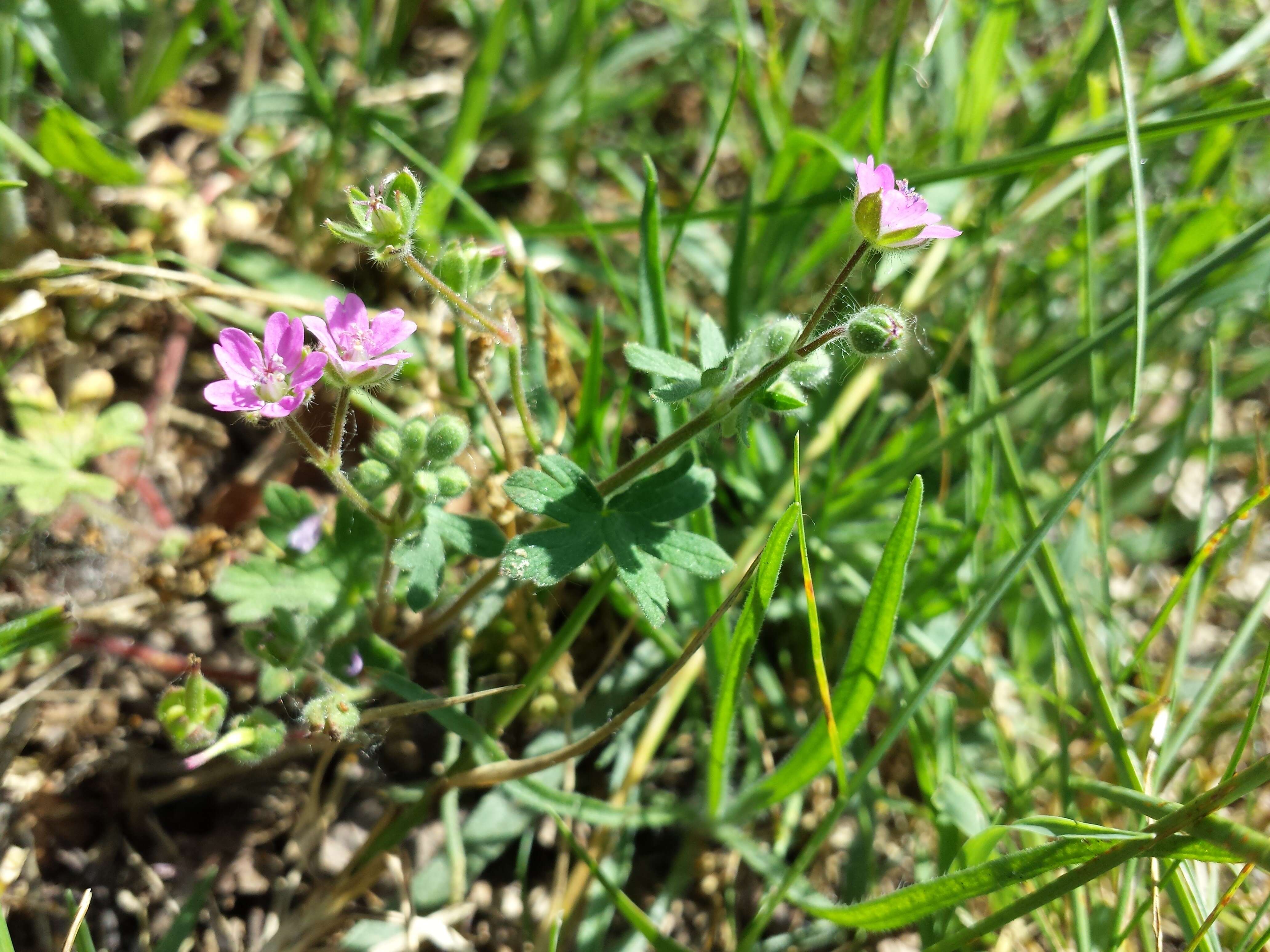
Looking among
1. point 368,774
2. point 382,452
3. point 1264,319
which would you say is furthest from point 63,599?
point 1264,319

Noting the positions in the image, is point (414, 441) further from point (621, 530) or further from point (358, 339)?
point (621, 530)

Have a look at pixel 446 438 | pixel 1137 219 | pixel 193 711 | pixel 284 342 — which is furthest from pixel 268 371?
pixel 1137 219

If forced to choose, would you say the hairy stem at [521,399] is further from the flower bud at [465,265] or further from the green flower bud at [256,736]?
the green flower bud at [256,736]

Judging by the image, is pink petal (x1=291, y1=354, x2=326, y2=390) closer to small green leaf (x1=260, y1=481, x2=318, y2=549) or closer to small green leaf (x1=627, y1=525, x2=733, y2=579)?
small green leaf (x1=260, y1=481, x2=318, y2=549)

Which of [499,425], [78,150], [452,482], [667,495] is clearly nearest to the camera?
[452,482]

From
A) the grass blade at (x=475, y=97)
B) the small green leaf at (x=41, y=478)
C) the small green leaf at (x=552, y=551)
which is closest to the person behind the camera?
the small green leaf at (x=552, y=551)

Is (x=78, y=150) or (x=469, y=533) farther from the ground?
(x=469, y=533)

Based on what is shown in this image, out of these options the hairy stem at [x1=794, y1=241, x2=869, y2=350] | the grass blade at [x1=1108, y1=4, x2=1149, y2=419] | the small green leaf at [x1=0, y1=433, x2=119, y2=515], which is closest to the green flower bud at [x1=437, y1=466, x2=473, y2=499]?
the hairy stem at [x1=794, y1=241, x2=869, y2=350]

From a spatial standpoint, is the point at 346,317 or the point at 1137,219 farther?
the point at 1137,219

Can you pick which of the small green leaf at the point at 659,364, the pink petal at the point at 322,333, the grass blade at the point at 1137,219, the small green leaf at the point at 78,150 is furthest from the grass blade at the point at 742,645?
the small green leaf at the point at 78,150
